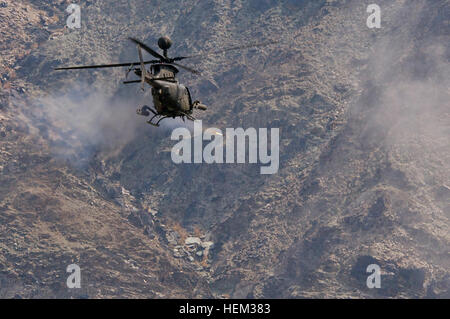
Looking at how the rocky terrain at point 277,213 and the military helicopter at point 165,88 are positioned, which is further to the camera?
the rocky terrain at point 277,213

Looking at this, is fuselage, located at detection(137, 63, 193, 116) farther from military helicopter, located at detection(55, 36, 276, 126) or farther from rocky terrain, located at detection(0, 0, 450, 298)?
rocky terrain, located at detection(0, 0, 450, 298)

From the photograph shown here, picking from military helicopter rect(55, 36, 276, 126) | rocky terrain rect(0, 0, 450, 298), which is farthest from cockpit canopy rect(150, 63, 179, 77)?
rocky terrain rect(0, 0, 450, 298)

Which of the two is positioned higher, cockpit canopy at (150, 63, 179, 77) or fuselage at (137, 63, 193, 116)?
cockpit canopy at (150, 63, 179, 77)

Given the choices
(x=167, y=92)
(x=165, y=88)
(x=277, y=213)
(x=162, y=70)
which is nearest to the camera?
(x=165, y=88)

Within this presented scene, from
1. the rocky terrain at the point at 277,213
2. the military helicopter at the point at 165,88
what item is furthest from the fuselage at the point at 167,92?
the rocky terrain at the point at 277,213

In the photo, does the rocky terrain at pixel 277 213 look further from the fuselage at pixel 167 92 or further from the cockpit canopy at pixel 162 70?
the cockpit canopy at pixel 162 70

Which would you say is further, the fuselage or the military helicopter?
the fuselage

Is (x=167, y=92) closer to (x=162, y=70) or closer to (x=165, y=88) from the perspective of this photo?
(x=165, y=88)

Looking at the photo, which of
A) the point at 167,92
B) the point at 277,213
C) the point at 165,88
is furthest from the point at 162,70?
the point at 277,213

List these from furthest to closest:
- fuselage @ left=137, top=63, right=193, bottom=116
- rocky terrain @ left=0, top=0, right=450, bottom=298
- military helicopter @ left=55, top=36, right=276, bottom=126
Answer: rocky terrain @ left=0, top=0, right=450, bottom=298
fuselage @ left=137, top=63, right=193, bottom=116
military helicopter @ left=55, top=36, right=276, bottom=126

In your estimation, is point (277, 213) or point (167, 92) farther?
point (277, 213)

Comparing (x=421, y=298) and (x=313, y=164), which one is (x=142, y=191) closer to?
(x=313, y=164)
